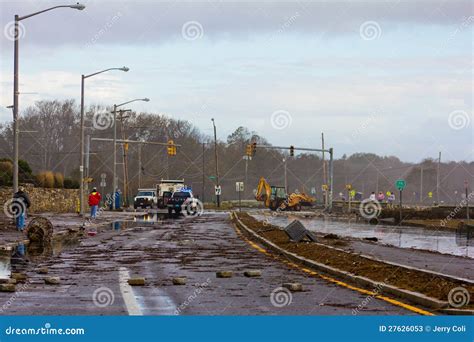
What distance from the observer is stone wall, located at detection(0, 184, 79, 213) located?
5862 centimetres

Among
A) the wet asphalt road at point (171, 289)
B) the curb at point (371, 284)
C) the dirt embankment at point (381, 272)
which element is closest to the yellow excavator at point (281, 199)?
the dirt embankment at point (381, 272)

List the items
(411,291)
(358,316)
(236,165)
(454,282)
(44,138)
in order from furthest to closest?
(236,165), (44,138), (454,282), (411,291), (358,316)

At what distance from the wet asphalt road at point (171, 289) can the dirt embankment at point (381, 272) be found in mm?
941

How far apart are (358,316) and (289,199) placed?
252 feet

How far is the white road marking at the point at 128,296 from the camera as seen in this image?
1202 centimetres

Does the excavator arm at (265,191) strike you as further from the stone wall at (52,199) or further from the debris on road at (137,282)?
the debris on road at (137,282)

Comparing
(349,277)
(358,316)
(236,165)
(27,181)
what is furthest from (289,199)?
(358,316)

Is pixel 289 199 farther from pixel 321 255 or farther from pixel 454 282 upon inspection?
pixel 454 282

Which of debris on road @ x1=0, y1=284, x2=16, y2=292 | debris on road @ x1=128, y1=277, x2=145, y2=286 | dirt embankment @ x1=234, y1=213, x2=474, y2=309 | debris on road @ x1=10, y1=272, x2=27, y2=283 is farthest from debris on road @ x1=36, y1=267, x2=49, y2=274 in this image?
dirt embankment @ x1=234, y1=213, x2=474, y2=309

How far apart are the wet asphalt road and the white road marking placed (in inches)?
0.6

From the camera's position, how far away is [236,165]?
148 metres

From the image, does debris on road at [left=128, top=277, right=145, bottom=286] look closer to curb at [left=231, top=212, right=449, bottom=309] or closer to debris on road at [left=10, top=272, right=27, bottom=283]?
debris on road at [left=10, top=272, right=27, bottom=283]

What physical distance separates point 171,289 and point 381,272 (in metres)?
4.83

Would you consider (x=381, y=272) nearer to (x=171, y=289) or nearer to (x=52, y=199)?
(x=171, y=289)
